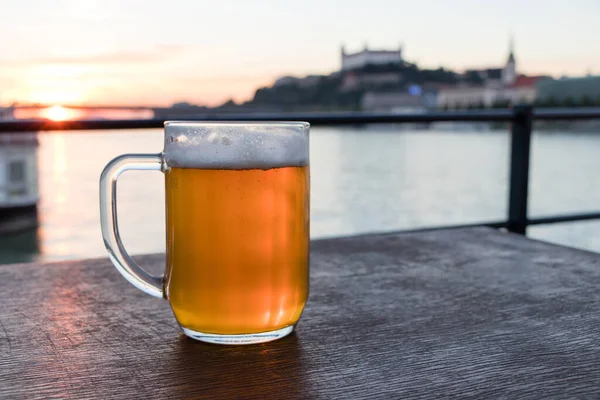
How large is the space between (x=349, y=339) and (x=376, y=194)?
34114 millimetres

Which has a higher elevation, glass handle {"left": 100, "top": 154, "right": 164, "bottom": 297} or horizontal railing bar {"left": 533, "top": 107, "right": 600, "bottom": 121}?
horizontal railing bar {"left": 533, "top": 107, "right": 600, "bottom": 121}

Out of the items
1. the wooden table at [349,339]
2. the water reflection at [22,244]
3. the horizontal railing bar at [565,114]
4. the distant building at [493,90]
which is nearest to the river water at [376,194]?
the water reflection at [22,244]

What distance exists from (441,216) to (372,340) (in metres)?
30.0

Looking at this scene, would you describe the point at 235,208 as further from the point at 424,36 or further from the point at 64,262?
the point at 424,36

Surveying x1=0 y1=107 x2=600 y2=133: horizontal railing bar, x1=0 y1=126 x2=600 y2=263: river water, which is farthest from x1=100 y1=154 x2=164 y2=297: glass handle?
x1=0 y1=126 x2=600 y2=263: river water

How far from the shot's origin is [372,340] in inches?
18.7

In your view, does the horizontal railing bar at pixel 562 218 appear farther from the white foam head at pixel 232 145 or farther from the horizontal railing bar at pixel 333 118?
the white foam head at pixel 232 145

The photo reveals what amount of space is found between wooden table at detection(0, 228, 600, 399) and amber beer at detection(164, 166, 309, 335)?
24 millimetres

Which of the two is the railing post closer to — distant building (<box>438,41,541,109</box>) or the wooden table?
distant building (<box>438,41,541,109</box>)

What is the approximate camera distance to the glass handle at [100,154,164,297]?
0.49 metres

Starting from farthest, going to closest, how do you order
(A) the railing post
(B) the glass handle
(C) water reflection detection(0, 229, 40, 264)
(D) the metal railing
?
(C) water reflection detection(0, 229, 40, 264) < (A) the railing post < (D) the metal railing < (B) the glass handle

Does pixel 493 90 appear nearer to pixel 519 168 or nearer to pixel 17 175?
pixel 519 168

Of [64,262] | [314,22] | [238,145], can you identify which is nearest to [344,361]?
[238,145]

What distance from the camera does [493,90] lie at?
1577 cm
